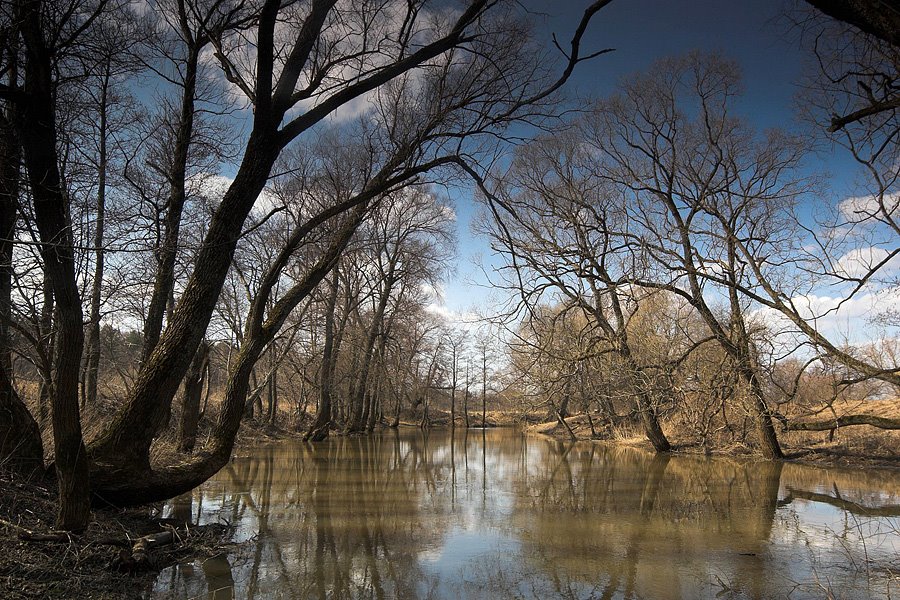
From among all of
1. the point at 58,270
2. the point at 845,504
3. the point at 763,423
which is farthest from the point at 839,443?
the point at 58,270

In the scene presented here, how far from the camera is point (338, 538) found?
6.80 m

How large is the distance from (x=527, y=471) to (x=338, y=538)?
817 cm

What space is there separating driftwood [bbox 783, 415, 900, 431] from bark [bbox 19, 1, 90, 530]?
14.3 m

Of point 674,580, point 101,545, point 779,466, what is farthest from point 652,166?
point 101,545

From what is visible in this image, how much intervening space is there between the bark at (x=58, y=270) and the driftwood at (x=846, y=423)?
46.8 ft

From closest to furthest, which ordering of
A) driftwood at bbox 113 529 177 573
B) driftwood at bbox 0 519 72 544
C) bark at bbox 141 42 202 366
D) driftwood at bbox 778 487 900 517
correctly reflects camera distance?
driftwood at bbox 0 519 72 544
driftwood at bbox 113 529 177 573
driftwood at bbox 778 487 900 517
bark at bbox 141 42 202 366

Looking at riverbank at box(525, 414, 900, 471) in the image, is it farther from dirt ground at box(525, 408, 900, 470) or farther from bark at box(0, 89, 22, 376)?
bark at box(0, 89, 22, 376)

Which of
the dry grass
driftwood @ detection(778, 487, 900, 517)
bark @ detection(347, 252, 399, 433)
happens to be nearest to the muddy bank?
driftwood @ detection(778, 487, 900, 517)

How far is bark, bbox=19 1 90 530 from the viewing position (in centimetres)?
453

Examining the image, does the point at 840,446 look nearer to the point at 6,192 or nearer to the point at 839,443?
the point at 839,443

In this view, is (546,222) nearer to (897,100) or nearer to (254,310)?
(254,310)

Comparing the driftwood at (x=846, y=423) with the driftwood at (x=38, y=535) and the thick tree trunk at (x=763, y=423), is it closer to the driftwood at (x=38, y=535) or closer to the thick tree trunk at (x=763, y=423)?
the thick tree trunk at (x=763, y=423)

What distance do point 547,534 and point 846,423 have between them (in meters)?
9.27

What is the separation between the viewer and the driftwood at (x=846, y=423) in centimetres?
1177
